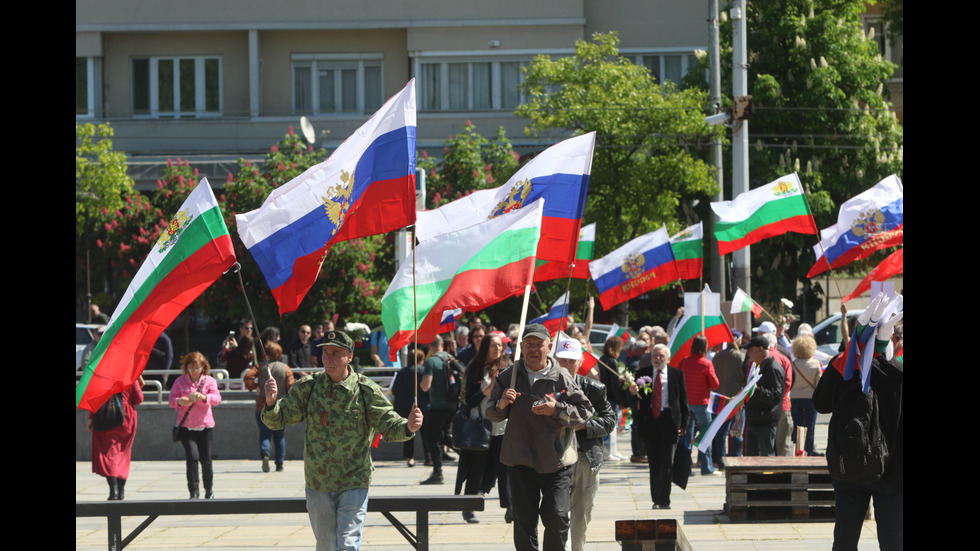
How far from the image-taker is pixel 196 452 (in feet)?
42.2

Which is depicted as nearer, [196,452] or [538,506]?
[538,506]

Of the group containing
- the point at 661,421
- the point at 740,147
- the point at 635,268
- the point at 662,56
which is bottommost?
the point at 661,421

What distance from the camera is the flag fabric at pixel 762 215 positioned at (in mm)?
17688

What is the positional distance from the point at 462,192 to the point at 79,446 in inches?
535

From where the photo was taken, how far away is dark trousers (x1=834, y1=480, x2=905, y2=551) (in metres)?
6.84

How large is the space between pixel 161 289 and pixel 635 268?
11434 mm

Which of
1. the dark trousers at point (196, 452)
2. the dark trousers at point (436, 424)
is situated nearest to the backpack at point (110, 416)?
the dark trousers at point (196, 452)

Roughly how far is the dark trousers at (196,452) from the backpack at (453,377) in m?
2.97

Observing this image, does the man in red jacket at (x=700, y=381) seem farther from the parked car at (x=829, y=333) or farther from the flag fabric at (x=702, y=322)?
the parked car at (x=829, y=333)

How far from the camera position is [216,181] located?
1316 inches

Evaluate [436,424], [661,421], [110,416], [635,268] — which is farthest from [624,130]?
[110,416]

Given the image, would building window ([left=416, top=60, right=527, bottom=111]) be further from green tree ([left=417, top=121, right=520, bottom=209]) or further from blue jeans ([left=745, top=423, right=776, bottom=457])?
blue jeans ([left=745, top=423, right=776, bottom=457])

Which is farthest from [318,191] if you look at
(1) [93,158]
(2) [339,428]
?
(1) [93,158]

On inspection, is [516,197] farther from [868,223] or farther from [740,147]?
[740,147]
